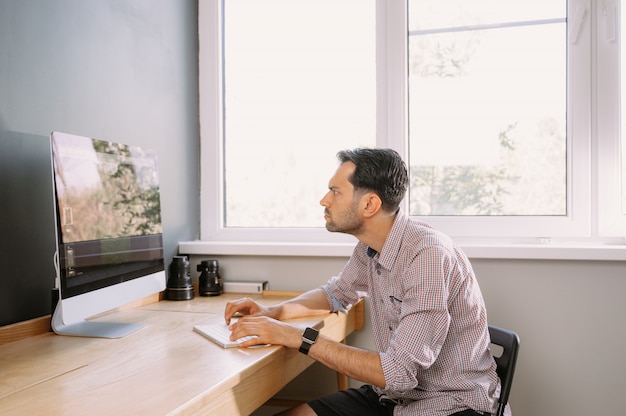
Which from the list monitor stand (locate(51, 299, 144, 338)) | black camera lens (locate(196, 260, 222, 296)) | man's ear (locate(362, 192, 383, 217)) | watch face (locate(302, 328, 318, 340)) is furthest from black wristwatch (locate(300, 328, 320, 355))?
black camera lens (locate(196, 260, 222, 296))

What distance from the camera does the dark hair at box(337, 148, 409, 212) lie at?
72.9 inches

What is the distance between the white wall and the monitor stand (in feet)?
4.32

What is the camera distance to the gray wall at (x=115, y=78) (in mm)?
1781

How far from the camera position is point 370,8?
8.86 feet

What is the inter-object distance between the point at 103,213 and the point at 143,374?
0.56 m

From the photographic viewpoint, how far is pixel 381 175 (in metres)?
1.85

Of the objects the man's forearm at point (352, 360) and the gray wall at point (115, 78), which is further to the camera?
the gray wall at point (115, 78)

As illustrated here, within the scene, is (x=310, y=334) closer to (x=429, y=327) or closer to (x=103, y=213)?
(x=429, y=327)

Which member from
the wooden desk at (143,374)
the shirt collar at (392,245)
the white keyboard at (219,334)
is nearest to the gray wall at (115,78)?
the wooden desk at (143,374)

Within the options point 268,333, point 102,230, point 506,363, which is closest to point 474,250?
point 506,363

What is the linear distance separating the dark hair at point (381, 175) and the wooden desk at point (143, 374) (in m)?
0.47

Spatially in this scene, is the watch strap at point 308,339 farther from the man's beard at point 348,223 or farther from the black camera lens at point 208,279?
the black camera lens at point 208,279

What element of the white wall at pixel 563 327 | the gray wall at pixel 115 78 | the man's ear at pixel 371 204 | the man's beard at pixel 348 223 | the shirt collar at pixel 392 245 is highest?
the gray wall at pixel 115 78

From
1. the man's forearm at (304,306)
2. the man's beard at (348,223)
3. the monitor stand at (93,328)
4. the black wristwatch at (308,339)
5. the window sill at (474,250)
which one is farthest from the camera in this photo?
the window sill at (474,250)
